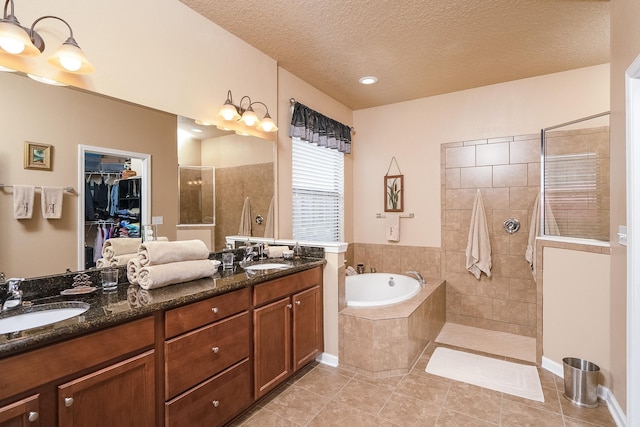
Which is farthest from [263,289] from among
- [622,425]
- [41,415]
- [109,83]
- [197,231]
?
[622,425]

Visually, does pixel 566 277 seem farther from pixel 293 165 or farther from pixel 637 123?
pixel 293 165

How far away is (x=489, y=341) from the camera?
327cm

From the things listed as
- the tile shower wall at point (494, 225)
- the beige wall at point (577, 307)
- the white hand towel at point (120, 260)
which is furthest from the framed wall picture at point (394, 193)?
the white hand towel at point (120, 260)

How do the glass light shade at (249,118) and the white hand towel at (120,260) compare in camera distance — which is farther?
the glass light shade at (249,118)

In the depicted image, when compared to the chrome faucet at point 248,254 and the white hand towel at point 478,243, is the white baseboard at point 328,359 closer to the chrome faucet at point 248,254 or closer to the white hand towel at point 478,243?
the chrome faucet at point 248,254

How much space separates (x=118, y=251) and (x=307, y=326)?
1.43m

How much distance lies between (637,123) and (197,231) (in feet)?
9.00

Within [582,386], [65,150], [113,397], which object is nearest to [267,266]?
[113,397]

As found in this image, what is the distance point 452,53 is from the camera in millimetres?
2871

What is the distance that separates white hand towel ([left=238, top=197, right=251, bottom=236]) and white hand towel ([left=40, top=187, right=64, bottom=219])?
1306 mm

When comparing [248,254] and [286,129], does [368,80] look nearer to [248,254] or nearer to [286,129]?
[286,129]

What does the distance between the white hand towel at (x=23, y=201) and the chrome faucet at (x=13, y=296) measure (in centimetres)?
30

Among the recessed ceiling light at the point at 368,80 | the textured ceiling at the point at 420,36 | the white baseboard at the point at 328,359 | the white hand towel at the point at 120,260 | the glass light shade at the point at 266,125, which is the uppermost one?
the textured ceiling at the point at 420,36

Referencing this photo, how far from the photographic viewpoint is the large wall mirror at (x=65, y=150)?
1.50m
